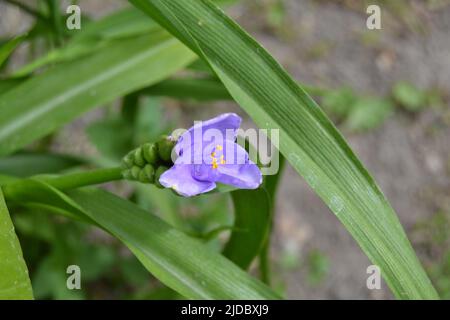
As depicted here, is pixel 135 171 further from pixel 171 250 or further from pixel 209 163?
pixel 171 250

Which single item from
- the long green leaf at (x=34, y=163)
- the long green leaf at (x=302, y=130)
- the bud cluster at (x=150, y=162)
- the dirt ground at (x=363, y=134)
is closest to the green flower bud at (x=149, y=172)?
the bud cluster at (x=150, y=162)

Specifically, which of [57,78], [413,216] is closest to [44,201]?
[57,78]

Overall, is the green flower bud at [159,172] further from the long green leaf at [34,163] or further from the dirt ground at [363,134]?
the dirt ground at [363,134]

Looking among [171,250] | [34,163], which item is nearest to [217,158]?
[171,250]

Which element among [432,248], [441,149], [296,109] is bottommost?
[432,248]

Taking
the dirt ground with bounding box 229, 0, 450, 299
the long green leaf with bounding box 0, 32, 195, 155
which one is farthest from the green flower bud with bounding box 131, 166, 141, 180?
the dirt ground with bounding box 229, 0, 450, 299
